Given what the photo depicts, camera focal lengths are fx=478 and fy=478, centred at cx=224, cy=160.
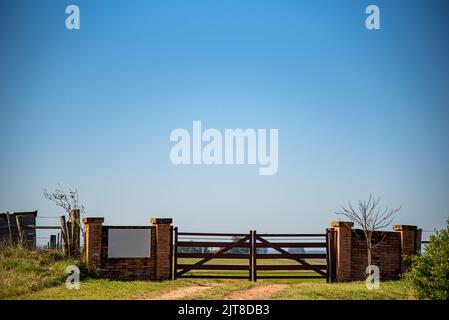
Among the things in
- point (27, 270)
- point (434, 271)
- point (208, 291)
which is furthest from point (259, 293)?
point (27, 270)

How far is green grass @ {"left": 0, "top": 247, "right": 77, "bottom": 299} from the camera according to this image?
1294cm

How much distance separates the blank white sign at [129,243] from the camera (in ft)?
53.5

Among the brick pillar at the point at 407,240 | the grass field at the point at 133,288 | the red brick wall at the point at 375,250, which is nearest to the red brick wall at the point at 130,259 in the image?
the grass field at the point at 133,288

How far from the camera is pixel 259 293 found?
533 inches

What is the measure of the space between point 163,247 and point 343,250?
639cm

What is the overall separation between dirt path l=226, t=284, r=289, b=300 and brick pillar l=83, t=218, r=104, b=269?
5283 mm

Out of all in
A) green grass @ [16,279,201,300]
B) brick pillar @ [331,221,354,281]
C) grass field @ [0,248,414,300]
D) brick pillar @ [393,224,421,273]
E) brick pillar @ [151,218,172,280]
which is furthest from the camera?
brick pillar @ [393,224,421,273]

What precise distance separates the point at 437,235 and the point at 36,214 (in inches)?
632

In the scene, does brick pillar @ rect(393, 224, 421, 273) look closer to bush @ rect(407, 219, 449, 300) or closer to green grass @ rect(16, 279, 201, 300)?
bush @ rect(407, 219, 449, 300)

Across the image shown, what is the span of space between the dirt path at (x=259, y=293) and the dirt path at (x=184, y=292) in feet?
3.78

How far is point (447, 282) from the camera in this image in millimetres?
11703

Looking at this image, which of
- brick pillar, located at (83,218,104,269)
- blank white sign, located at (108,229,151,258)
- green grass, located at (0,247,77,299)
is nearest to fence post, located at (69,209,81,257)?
green grass, located at (0,247,77,299)

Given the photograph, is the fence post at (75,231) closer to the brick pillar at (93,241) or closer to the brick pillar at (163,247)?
the brick pillar at (93,241)
